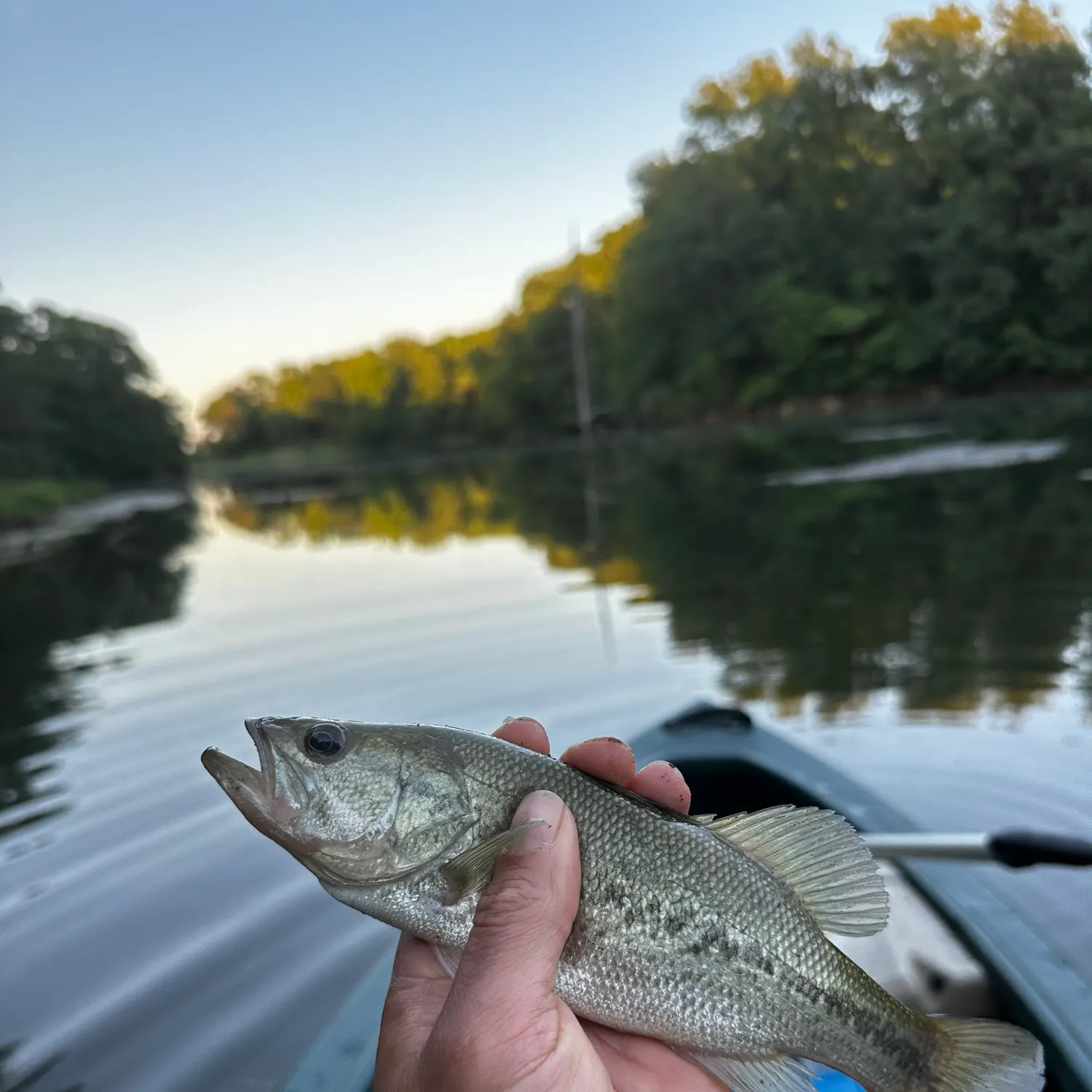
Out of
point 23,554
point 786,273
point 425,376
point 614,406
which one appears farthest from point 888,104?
point 425,376

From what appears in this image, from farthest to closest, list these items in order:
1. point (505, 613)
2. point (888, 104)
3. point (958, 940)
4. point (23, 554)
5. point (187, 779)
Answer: point (888, 104)
point (23, 554)
point (505, 613)
point (187, 779)
point (958, 940)

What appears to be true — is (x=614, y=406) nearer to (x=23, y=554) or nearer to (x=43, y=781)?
(x=23, y=554)

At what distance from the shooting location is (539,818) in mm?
1765

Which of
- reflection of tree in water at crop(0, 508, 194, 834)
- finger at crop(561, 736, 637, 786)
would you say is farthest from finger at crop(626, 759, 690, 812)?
reflection of tree in water at crop(0, 508, 194, 834)

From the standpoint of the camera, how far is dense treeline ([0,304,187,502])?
209 ft

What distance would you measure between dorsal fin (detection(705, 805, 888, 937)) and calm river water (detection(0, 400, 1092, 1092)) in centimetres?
222

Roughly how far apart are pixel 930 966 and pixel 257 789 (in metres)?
2.13

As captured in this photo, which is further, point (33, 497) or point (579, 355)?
point (579, 355)

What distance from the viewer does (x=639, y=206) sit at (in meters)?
60.7

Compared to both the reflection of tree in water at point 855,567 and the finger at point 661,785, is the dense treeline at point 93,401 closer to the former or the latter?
the reflection of tree in water at point 855,567

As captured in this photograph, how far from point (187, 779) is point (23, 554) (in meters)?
21.3

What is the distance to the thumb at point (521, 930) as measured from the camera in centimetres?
160

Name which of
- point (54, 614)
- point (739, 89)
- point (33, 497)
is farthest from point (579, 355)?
point (54, 614)

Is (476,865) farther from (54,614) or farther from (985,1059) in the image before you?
(54,614)
